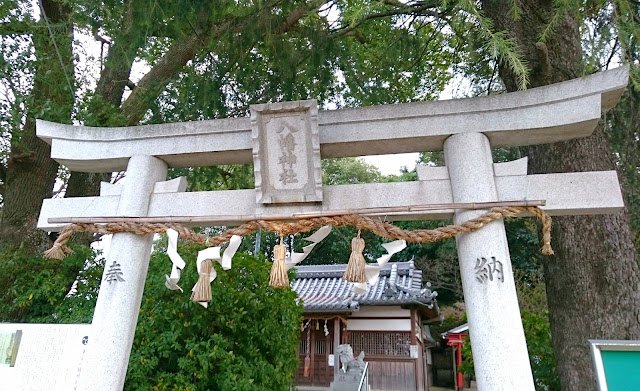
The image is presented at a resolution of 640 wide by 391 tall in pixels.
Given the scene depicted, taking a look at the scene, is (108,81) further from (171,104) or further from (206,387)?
(206,387)

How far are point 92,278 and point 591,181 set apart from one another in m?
5.18

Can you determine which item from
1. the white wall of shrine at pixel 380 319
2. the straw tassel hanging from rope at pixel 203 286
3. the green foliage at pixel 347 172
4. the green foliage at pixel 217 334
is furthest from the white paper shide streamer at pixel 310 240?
the green foliage at pixel 347 172

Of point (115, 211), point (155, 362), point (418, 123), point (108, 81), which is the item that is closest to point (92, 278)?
point (155, 362)

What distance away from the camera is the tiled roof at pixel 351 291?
12.4 meters

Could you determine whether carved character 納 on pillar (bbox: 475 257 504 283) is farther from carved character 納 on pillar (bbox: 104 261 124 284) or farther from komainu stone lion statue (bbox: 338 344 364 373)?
komainu stone lion statue (bbox: 338 344 364 373)

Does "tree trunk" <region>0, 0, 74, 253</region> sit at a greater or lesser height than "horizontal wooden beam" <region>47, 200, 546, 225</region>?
greater

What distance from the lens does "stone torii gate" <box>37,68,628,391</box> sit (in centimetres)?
262

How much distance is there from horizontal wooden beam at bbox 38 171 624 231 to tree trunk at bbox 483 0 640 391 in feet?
4.85

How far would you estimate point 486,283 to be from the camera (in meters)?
2.60

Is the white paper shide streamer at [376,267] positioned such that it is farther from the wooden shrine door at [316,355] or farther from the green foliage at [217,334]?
the wooden shrine door at [316,355]

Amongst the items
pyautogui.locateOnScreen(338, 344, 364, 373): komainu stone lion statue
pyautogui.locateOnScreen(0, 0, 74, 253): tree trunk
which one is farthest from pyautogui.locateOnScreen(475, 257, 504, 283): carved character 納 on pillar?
pyautogui.locateOnScreen(338, 344, 364, 373): komainu stone lion statue

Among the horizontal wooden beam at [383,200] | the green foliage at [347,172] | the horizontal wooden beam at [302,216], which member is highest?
the green foliage at [347,172]

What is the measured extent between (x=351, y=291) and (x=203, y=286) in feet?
35.8

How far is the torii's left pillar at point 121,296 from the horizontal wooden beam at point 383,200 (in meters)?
0.15
